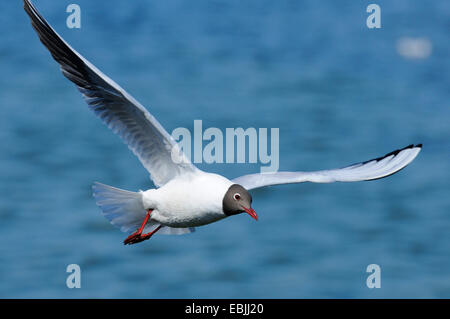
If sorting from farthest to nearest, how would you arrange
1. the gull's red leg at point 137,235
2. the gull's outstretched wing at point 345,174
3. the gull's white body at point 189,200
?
the gull's outstretched wing at point 345,174
the gull's red leg at point 137,235
the gull's white body at point 189,200

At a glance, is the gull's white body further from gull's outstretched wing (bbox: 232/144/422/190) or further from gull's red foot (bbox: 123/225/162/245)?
gull's outstretched wing (bbox: 232/144/422/190)

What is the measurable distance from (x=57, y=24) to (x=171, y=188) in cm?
1025

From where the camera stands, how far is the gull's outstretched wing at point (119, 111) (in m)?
4.98

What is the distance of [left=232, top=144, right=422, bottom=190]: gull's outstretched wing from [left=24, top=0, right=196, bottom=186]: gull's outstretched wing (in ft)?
1.45

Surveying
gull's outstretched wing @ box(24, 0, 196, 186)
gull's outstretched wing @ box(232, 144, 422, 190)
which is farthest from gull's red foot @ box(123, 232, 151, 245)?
gull's outstretched wing @ box(232, 144, 422, 190)

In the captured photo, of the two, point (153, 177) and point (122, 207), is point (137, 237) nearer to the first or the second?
point (122, 207)

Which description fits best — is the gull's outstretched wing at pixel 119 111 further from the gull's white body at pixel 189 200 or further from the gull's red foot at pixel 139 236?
the gull's red foot at pixel 139 236

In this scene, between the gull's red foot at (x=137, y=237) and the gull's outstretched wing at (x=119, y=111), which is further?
the gull's red foot at (x=137, y=237)

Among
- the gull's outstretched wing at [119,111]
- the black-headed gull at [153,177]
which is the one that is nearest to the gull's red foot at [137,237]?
the black-headed gull at [153,177]

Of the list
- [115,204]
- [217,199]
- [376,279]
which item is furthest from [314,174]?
[376,279]

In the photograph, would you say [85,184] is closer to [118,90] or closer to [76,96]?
[76,96]

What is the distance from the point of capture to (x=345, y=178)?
546 cm

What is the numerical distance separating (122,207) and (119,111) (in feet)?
1.95

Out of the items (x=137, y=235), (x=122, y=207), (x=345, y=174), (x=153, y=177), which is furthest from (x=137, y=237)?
(x=345, y=174)
